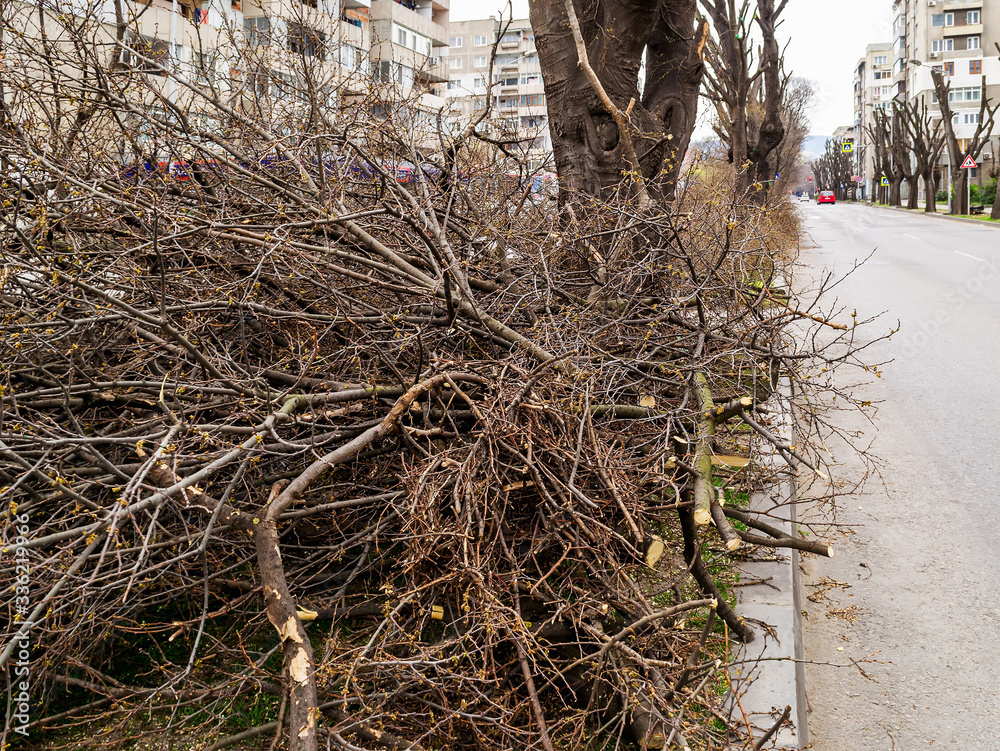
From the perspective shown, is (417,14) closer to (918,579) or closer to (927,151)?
(927,151)

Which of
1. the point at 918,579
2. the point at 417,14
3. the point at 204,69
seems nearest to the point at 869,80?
the point at 417,14

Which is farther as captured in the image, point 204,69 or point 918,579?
point 204,69

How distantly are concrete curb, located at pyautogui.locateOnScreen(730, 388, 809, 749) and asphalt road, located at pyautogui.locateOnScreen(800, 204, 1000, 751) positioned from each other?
196 millimetres

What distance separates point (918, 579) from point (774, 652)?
151cm

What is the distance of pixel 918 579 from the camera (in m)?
4.36

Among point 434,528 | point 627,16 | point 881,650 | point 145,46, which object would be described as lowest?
point 881,650

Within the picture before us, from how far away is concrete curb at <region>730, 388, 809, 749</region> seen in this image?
2906 millimetres

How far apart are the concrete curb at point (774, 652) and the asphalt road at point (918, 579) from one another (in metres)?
0.20

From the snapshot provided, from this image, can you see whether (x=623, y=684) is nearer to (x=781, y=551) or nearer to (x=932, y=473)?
(x=781, y=551)

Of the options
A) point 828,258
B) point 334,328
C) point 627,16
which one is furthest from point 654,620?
point 828,258

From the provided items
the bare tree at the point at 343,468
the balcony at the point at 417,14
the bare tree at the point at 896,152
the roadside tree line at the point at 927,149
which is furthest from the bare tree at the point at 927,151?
the bare tree at the point at 343,468

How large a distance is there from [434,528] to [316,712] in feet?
2.32

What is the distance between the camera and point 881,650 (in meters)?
3.72

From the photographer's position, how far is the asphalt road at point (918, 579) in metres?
3.24
